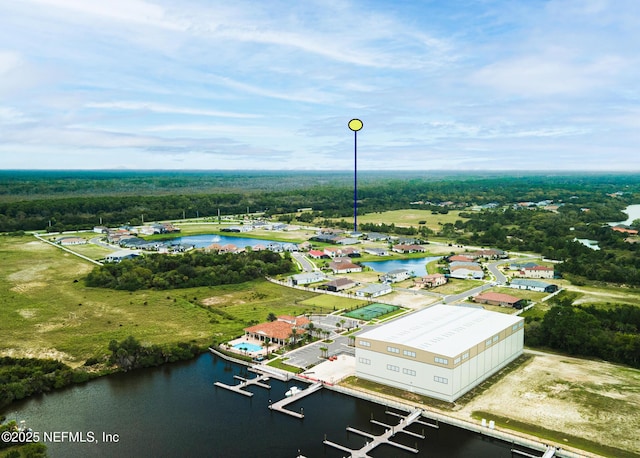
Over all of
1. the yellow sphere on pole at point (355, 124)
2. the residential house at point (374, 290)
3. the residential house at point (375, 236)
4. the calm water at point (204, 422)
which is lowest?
the calm water at point (204, 422)

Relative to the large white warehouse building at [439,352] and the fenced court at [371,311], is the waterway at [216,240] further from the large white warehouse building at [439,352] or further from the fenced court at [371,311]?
the large white warehouse building at [439,352]

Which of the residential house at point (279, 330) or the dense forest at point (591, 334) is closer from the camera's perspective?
the dense forest at point (591, 334)

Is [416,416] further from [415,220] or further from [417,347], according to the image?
[415,220]

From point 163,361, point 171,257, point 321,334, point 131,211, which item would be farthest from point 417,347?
point 131,211

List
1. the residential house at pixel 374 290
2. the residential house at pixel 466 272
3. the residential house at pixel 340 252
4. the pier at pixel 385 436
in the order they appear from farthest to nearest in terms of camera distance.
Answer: the residential house at pixel 340 252, the residential house at pixel 466 272, the residential house at pixel 374 290, the pier at pixel 385 436

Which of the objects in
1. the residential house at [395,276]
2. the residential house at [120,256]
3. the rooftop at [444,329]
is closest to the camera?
the rooftop at [444,329]

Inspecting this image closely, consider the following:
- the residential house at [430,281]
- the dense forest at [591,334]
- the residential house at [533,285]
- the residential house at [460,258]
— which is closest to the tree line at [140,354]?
the dense forest at [591,334]

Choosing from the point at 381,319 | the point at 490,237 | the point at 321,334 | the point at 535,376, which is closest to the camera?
the point at 535,376

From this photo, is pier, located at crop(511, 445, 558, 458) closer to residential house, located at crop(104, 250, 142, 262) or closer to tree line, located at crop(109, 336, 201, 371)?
tree line, located at crop(109, 336, 201, 371)
